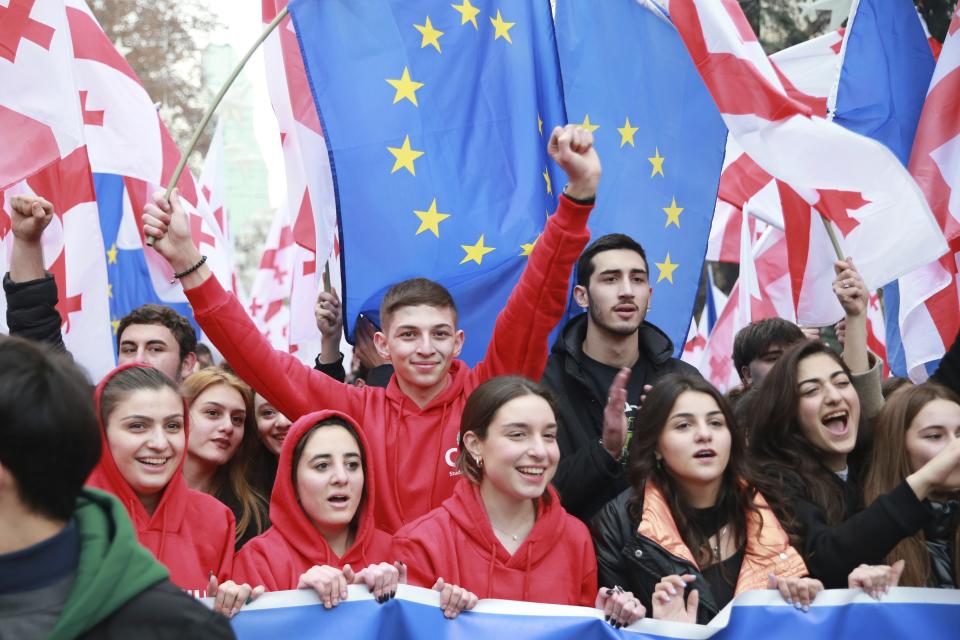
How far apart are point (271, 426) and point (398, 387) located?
2.60ft

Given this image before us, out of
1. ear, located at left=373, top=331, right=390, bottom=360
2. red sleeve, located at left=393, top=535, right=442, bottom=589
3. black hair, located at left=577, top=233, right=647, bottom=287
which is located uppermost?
black hair, located at left=577, top=233, right=647, bottom=287

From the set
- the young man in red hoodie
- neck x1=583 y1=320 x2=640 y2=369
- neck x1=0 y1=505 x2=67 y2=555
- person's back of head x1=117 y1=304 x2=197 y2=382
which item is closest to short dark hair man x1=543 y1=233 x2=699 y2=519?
neck x1=583 y1=320 x2=640 y2=369

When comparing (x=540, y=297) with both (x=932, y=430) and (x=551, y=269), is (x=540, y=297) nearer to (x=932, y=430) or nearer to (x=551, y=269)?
(x=551, y=269)

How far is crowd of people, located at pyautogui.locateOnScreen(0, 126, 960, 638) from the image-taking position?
423 cm

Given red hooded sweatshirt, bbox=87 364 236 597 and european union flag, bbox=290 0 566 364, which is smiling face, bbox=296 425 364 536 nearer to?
red hooded sweatshirt, bbox=87 364 236 597

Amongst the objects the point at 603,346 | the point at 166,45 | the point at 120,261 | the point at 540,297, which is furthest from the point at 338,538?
the point at 166,45

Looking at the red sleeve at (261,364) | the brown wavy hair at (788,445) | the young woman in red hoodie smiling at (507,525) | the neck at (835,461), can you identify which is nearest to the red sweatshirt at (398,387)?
the red sleeve at (261,364)

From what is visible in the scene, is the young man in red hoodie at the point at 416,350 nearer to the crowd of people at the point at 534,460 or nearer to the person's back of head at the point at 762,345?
the crowd of people at the point at 534,460

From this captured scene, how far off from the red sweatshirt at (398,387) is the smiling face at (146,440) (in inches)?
21.3

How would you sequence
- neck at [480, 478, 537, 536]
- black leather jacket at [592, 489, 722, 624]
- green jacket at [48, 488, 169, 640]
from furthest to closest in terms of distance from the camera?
1. neck at [480, 478, 537, 536]
2. black leather jacket at [592, 489, 722, 624]
3. green jacket at [48, 488, 169, 640]

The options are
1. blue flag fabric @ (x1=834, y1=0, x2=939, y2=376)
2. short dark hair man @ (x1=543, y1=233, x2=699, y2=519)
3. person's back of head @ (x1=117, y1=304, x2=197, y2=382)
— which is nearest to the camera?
short dark hair man @ (x1=543, y1=233, x2=699, y2=519)

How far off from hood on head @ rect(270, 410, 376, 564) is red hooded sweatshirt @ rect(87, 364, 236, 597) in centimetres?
23

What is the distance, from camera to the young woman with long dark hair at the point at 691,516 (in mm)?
4180

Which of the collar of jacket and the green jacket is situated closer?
the green jacket
